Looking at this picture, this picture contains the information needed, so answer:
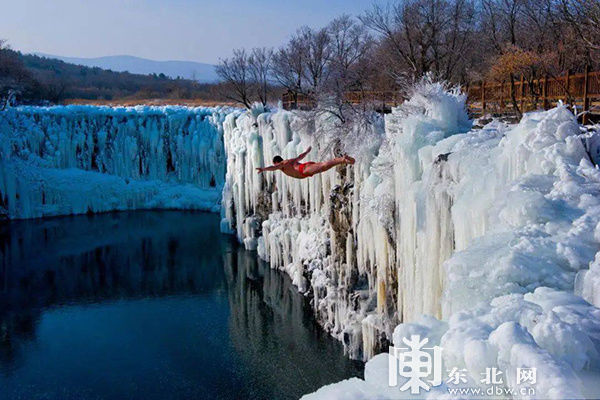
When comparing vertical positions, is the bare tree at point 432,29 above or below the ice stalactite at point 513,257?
above

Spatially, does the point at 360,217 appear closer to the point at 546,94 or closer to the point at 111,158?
the point at 546,94

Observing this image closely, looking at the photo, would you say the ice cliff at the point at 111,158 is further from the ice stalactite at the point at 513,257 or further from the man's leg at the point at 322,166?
the ice stalactite at the point at 513,257

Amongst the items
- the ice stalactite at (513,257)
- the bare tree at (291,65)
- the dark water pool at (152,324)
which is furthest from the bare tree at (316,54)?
the ice stalactite at (513,257)

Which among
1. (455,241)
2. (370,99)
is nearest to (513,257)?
(455,241)

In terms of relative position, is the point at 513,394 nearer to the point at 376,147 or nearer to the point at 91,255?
the point at 376,147

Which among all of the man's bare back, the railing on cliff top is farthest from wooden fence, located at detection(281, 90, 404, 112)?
the man's bare back

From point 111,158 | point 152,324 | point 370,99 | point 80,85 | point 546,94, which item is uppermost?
point 80,85
